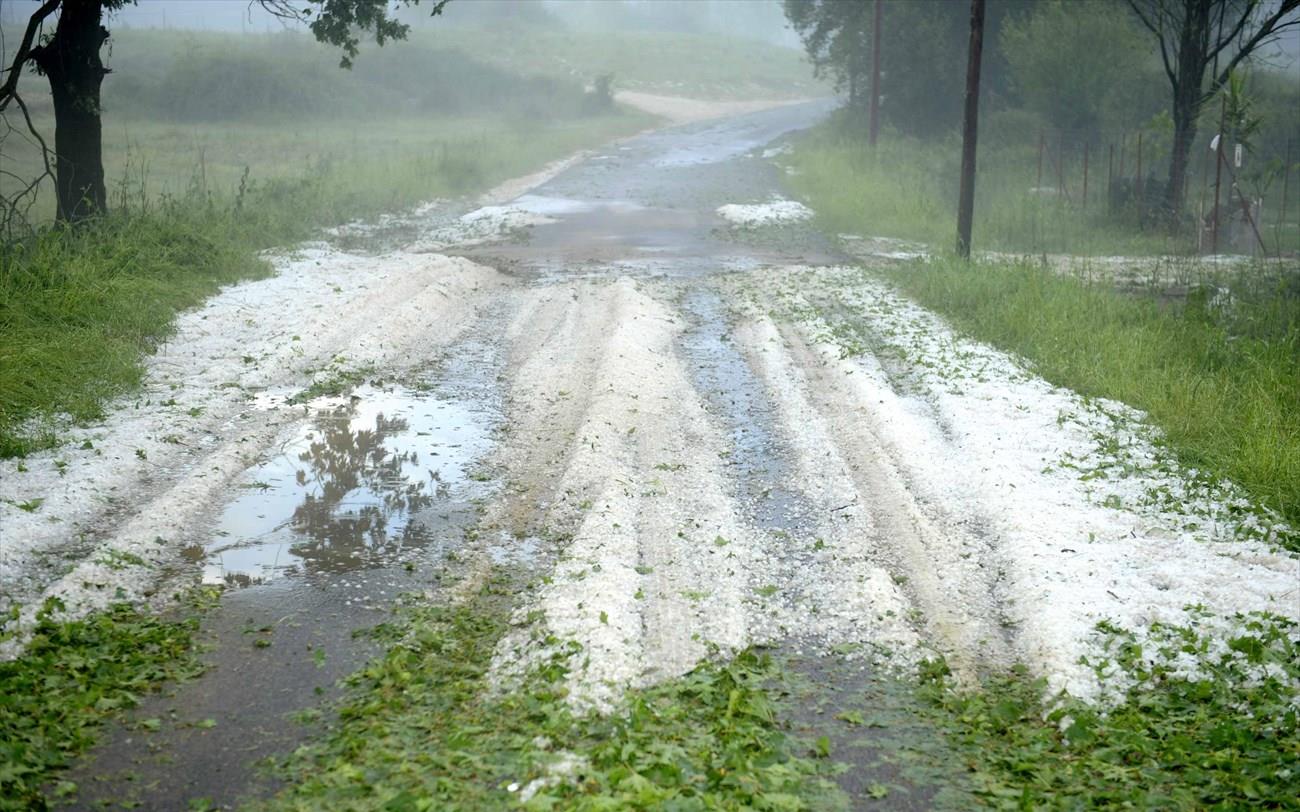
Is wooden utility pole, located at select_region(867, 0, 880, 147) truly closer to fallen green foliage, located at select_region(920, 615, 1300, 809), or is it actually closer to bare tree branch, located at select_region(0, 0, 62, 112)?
bare tree branch, located at select_region(0, 0, 62, 112)

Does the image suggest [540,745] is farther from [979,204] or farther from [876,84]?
[876,84]

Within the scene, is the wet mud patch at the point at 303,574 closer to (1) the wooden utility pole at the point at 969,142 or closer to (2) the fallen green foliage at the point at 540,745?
(2) the fallen green foliage at the point at 540,745

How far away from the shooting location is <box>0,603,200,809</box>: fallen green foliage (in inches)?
171

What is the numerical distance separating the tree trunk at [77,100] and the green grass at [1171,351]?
34.9 ft

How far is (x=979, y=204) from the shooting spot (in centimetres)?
2495

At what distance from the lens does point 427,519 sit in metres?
7.20

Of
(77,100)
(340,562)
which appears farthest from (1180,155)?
(340,562)

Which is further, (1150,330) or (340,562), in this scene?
(1150,330)

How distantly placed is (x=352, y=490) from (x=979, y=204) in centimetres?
2006

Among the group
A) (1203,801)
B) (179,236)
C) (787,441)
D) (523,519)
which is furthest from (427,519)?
(179,236)

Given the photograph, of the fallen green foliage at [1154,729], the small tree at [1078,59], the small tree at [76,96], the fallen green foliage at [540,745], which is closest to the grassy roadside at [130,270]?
the small tree at [76,96]

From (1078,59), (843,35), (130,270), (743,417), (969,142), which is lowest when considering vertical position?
(743,417)

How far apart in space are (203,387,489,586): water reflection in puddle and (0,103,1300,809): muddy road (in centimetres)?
3

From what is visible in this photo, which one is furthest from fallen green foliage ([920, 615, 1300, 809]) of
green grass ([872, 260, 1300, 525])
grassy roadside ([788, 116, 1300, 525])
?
green grass ([872, 260, 1300, 525])
